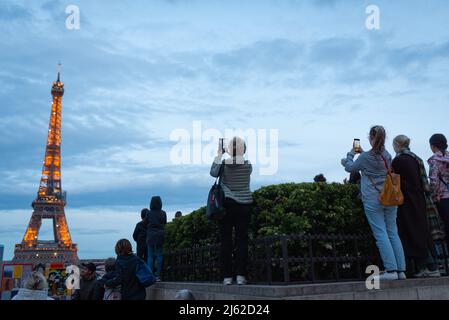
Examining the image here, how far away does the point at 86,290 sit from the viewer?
6.49 m

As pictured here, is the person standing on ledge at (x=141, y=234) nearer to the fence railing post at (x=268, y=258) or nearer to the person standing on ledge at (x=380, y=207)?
the fence railing post at (x=268, y=258)

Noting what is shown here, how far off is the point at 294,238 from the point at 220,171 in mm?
1452

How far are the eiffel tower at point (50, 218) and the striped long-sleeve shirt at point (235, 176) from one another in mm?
65897

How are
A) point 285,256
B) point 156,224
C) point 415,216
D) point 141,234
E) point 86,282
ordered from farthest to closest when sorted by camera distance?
1. point 141,234
2. point 156,224
3. point 86,282
4. point 415,216
5. point 285,256

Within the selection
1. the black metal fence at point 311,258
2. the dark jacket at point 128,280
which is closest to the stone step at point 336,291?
the black metal fence at point 311,258

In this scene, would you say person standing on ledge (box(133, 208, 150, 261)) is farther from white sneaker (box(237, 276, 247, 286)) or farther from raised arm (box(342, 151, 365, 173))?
raised arm (box(342, 151, 365, 173))

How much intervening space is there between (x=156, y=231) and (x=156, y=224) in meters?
0.16

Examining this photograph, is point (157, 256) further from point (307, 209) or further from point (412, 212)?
Answer: point (412, 212)

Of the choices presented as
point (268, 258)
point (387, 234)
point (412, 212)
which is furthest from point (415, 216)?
point (268, 258)

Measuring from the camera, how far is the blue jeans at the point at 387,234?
5.68 metres
